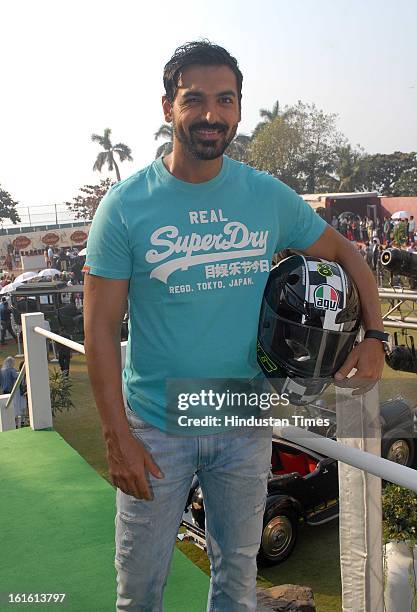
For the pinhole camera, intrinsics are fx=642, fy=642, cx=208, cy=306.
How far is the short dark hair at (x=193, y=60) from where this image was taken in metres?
1.86

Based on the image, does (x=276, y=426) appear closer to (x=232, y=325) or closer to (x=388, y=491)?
(x=232, y=325)

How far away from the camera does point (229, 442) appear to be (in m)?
1.95

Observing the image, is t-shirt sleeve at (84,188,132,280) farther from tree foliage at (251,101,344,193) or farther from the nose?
tree foliage at (251,101,344,193)

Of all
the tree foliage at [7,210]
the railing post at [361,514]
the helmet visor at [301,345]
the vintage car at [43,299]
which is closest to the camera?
the helmet visor at [301,345]

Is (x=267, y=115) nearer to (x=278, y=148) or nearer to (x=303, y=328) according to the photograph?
(x=278, y=148)

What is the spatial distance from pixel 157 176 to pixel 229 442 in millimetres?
824

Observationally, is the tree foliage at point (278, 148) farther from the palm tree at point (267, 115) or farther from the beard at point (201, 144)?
the beard at point (201, 144)

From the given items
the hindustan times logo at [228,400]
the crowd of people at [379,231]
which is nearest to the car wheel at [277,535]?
the hindustan times logo at [228,400]

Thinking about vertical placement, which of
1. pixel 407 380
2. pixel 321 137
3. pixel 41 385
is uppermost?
pixel 321 137

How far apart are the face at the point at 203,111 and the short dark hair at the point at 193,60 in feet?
0.06

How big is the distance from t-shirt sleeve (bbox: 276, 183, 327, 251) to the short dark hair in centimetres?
39

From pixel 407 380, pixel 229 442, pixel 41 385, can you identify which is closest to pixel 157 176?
pixel 229 442

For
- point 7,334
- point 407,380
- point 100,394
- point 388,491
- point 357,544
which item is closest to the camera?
point 100,394

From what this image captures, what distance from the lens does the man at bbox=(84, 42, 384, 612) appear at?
1821 mm
